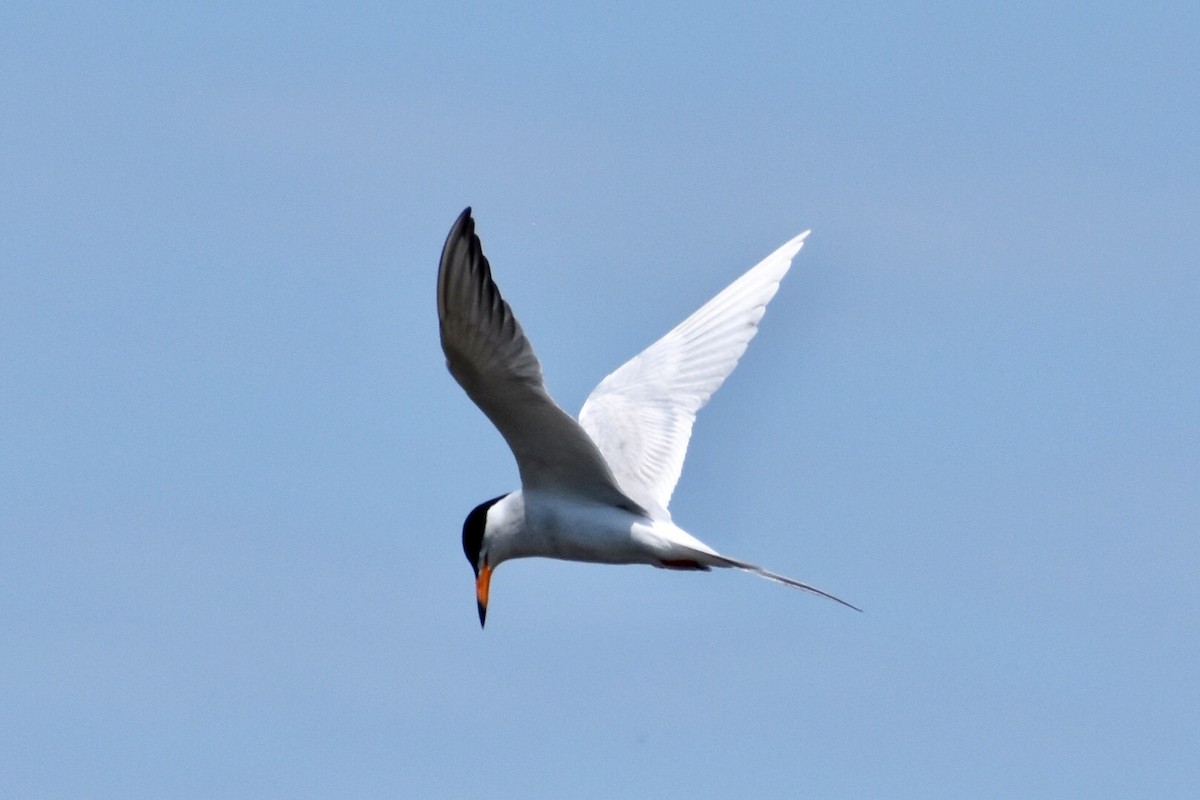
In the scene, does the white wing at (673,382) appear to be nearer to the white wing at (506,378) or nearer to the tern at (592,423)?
the tern at (592,423)

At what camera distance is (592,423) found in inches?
516

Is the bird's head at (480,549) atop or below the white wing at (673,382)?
below

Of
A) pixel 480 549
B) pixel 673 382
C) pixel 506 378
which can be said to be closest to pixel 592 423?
pixel 673 382

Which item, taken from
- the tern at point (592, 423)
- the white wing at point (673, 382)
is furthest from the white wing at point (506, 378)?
the white wing at point (673, 382)

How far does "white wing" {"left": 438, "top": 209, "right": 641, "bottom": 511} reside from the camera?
31.1 ft

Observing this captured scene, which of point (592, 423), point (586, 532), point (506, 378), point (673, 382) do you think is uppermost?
point (673, 382)

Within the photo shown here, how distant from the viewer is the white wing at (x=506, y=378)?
948 centimetres

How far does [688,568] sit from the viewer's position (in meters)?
11.4

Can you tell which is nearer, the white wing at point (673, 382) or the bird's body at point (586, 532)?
the bird's body at point (586, 532)

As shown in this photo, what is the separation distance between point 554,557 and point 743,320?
98.9 inches

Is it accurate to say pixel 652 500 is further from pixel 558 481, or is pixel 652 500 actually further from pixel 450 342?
pixel 450 342

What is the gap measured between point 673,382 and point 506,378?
11.6 feet

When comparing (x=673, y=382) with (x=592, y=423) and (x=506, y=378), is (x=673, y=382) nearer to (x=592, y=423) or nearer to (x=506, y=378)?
(x=592, y=423)

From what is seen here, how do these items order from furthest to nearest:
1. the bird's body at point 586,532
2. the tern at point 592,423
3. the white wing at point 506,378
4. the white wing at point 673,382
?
the white wing at point 673,382 < the bird's body at point 586,532 < the tern at point 592,423 < the white wing at point 506,378
